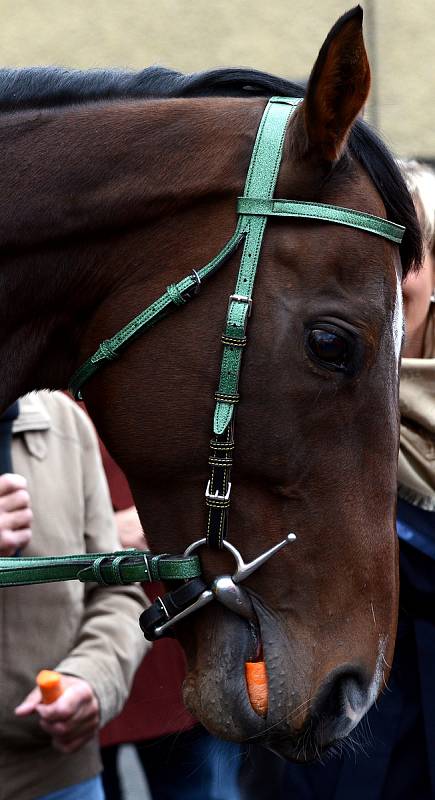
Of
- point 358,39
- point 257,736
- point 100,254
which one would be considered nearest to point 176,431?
point 100,254

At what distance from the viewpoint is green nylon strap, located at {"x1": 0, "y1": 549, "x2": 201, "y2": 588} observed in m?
1.92

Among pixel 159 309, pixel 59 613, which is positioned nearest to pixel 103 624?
pixel 59 613

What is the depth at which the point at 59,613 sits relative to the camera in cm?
272

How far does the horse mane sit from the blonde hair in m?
0.65

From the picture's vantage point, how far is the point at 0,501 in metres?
2.45

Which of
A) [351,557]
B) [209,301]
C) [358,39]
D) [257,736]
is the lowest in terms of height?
[257,736]

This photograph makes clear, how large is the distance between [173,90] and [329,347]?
64cm

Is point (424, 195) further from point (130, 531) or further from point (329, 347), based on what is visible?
point (130, 531)

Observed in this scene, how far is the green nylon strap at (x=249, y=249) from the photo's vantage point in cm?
182

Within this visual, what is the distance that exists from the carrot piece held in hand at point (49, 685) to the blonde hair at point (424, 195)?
4.52ft

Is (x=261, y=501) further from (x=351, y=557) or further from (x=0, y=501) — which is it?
(x=0, y=501)

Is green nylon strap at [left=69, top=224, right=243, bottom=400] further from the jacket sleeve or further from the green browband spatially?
the jacket sleeve

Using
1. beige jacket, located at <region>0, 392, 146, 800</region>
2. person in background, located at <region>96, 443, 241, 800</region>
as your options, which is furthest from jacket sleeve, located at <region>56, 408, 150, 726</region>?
person in background, located at <region>96, 443, 241, 800</region>

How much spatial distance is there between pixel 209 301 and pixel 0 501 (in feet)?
2.83
